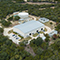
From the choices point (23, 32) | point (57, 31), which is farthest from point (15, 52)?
point (57, 31)

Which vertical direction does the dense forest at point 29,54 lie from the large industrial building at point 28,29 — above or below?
below

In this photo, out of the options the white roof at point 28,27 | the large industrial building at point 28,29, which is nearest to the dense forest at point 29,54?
the large industrial building at point 28,29

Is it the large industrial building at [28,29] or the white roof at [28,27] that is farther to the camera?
the white roof at [28,27]

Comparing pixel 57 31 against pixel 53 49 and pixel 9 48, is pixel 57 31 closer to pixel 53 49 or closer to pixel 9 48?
pixel 53 49

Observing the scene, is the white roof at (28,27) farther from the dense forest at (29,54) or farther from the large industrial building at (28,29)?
the dense forest at (29,54)

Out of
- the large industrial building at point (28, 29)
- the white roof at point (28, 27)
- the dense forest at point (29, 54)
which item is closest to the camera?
the dense forest at point (29, 54)

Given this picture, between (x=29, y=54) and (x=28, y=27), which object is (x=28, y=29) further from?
(x=29, y=54)

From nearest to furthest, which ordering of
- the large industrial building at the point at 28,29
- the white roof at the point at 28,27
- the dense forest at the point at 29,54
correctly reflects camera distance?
the dense forest at the point at 29,54
the large industrial building at the point at 28,29
the white roof at the point at 28,27

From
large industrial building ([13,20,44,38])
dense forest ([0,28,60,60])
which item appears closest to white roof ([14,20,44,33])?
large industrial building ([13,20,44,38])

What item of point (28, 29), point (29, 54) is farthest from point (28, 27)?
point (29, 54)

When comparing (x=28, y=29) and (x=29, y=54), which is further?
(x=28, y=29)

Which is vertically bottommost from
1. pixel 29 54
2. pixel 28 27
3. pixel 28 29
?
pixel 29 54
